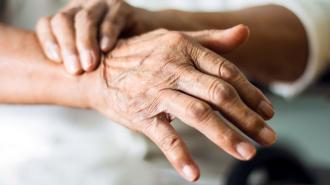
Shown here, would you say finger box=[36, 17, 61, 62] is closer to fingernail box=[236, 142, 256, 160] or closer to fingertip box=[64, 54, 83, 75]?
fingertip box=[64, 54, 83, 75]

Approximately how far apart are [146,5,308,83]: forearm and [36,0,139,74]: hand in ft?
0.27

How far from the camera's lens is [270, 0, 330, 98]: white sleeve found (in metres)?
1.00

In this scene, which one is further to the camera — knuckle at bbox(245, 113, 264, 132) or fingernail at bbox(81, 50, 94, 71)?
fingernail at bbox(81, 50, 94, 71)

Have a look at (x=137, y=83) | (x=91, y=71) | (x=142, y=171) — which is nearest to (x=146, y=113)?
(x=137, y=83)

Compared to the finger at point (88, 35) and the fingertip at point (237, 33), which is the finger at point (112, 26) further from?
the fingertip at point (237, 33)

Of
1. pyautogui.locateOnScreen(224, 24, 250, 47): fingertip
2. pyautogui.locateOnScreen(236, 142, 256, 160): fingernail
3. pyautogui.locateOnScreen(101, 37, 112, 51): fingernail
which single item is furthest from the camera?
pyautogui.locateOnScreen(101, 37, 112, 51): fingernail

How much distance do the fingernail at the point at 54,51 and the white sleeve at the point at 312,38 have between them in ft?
1.51

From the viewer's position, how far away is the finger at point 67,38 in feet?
2.46

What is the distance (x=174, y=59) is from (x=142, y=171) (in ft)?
1.34

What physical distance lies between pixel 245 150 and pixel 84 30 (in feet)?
1.13

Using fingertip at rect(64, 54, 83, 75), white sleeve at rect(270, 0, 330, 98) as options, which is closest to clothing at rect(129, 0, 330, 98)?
white sleeve at rect(270, 0, 330, 98)

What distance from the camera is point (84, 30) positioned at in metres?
0.77

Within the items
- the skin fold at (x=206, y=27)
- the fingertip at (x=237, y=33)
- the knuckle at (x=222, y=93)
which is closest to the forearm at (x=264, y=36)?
the skin fold at (x=206, y=27)

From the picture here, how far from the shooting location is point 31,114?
3.12 ft
